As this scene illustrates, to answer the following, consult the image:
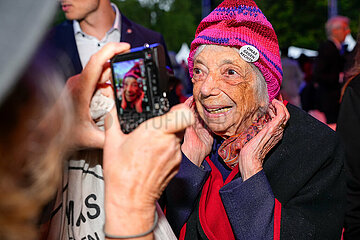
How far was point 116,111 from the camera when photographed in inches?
48.1

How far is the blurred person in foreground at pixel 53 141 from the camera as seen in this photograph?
577mm

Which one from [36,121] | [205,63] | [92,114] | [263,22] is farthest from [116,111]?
[263,22]

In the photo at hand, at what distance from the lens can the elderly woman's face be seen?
2.06 metres

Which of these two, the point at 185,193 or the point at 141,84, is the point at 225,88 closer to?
the point at 185,193

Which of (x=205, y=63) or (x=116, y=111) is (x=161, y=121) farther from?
(x=205, y=63)

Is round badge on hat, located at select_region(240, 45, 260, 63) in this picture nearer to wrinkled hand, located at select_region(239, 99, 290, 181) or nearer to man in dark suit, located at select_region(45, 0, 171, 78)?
wrinkled hand, located at select_region(239, 99, 290, 181)

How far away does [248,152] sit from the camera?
6.34 feet

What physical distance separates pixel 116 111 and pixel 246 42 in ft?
3.24

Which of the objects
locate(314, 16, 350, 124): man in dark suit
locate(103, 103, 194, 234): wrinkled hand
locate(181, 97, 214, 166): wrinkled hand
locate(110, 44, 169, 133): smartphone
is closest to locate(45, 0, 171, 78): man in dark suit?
locate(181, 97, 214, 166): wrinkled hand

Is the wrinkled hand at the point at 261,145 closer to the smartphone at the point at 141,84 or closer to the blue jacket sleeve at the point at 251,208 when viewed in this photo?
the blue jacket sleeve at the point at 251,208

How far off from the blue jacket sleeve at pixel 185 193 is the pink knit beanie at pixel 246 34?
0.60 metres

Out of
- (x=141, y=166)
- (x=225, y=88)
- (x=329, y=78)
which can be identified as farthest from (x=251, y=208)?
(x=329, y=78)

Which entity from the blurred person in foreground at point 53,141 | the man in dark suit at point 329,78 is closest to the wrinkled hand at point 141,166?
the blurred person in foreground at point 53,141

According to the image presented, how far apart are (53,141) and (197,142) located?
1.35 meters
